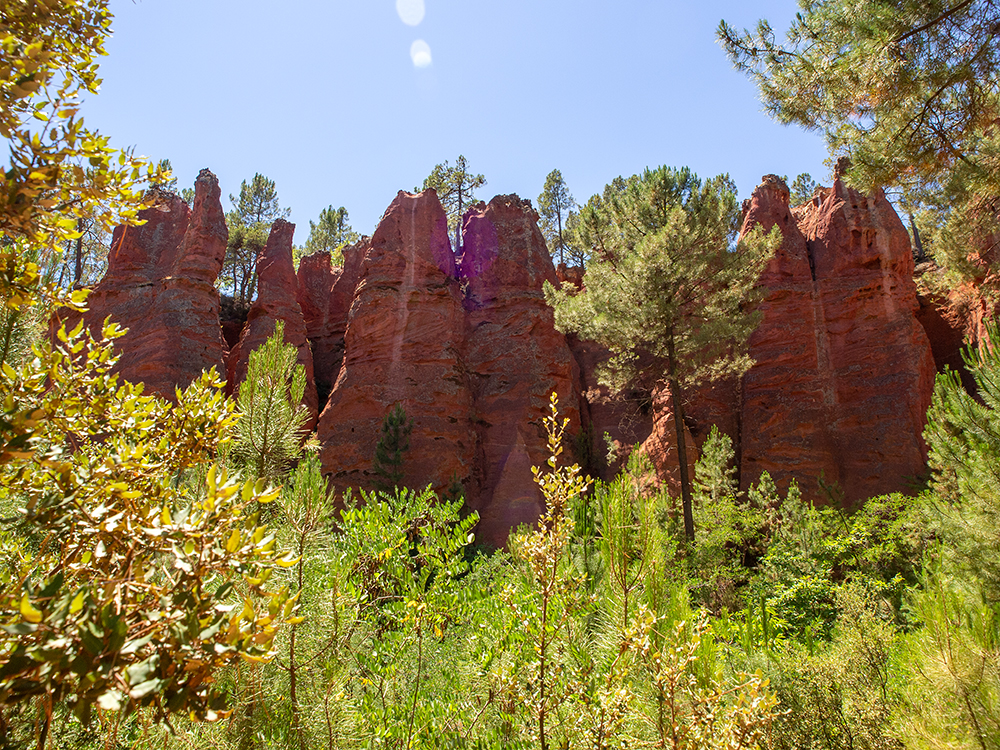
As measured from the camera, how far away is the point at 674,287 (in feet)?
43.8

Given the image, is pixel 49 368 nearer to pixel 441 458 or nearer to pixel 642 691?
pixel 642 691

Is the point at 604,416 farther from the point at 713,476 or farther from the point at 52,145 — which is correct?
the point at 52,145

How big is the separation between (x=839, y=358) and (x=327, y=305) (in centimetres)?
2408

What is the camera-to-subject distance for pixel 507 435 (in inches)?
849

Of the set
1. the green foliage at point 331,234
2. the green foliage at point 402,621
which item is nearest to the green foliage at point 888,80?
the green foliage at point 402,621

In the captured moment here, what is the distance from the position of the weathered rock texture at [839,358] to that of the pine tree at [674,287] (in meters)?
5.10

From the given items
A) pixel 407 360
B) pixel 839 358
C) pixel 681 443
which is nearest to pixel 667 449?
pixel 681 443

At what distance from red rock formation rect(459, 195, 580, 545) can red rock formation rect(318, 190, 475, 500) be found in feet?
3.04

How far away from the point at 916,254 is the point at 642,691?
31559 millimetres

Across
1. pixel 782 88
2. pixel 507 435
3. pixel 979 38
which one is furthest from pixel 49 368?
pixel 507 435

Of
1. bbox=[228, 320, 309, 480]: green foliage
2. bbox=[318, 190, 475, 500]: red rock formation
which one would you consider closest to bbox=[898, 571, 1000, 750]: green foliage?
bbox=[228, 320, 309, 480]: green foliage

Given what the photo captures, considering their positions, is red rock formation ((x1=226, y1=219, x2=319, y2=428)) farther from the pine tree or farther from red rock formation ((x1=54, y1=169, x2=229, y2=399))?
the pine tree

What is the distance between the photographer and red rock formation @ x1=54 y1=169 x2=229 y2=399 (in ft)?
71.4

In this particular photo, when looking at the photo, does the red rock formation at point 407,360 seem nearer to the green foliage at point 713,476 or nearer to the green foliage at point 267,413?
the green foliage at point 713,476
